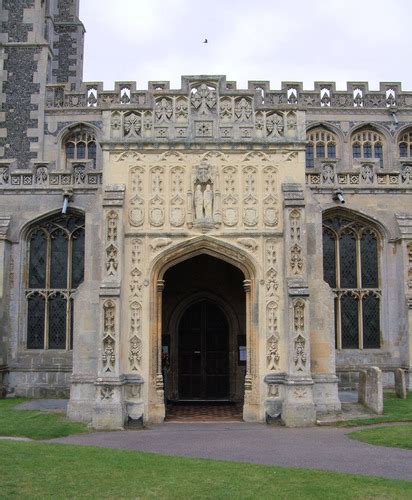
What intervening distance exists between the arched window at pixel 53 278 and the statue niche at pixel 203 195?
23.1ft

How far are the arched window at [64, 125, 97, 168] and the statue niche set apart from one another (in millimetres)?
15200

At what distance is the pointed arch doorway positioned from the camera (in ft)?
66.1

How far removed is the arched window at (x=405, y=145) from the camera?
30.9 metres

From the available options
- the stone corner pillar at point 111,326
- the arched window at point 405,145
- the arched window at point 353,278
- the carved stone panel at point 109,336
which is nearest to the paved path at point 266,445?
the stone corner pillar at point 111,326

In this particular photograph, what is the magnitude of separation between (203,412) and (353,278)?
7.62 metres

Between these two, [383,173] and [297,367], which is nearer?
[297,367]

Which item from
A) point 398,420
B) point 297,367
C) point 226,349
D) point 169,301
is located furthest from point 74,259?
point 398,420

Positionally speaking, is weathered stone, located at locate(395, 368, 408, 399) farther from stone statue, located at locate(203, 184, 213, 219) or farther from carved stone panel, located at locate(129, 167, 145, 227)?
carved stone panel, located at locate(129, 167, 145, 227)

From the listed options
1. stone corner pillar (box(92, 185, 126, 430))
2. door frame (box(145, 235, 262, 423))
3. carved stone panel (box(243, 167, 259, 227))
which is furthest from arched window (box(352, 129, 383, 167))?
stone corner pillar (box(92, 185, 126, 430))

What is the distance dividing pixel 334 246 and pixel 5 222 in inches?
410

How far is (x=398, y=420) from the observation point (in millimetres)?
14805

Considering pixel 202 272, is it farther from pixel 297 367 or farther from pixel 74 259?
pixel 297 367

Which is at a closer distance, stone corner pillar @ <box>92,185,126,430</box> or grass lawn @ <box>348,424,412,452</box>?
grass lawn @ <box>348,424,412,452</box>

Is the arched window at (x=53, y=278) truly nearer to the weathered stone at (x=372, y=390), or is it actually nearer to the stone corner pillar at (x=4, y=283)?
the stone corner pillar at (x=4, y=283)
